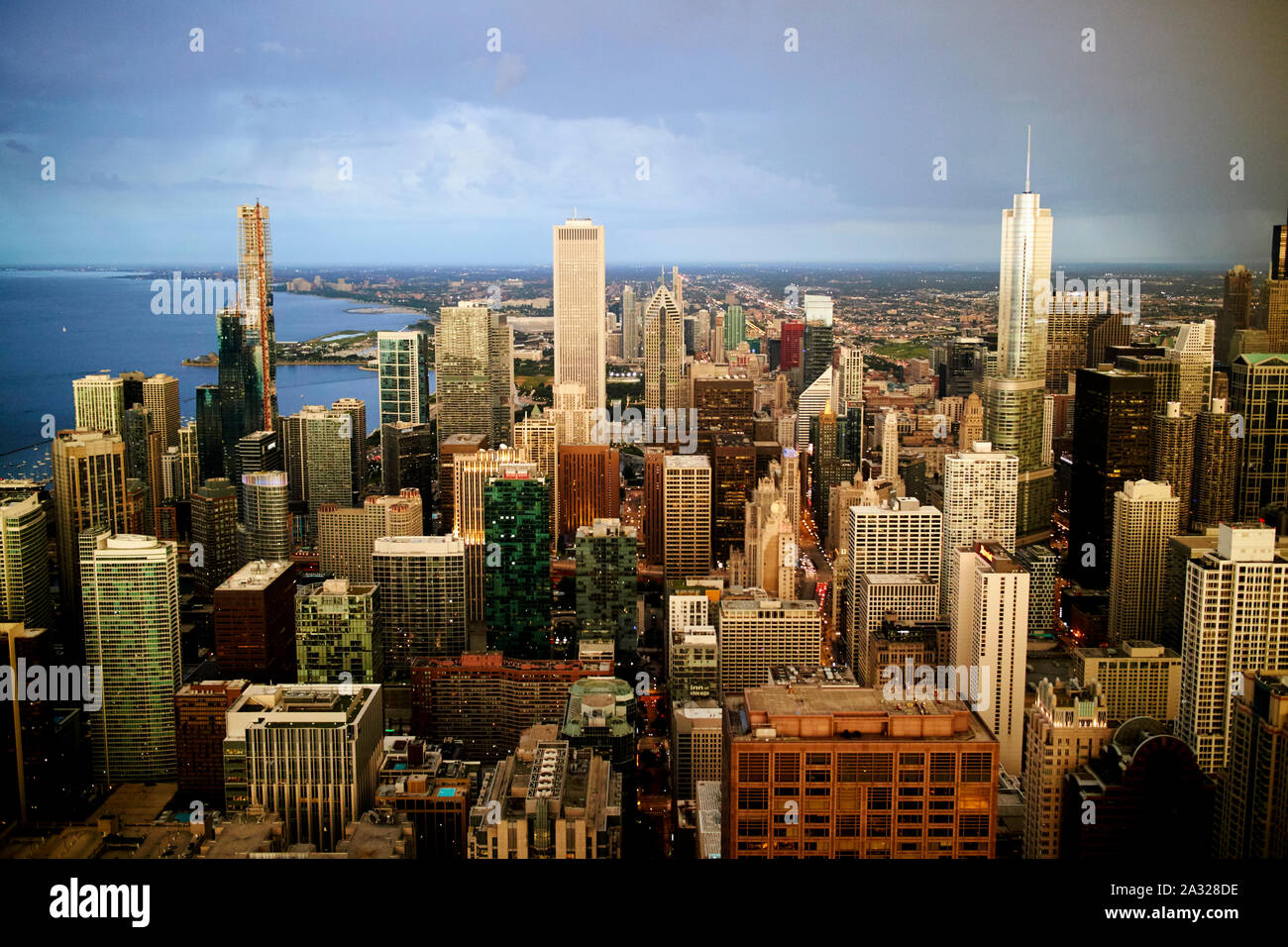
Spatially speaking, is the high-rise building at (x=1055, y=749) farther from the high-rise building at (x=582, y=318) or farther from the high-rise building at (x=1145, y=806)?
the high-rise building at (x=582, y=318)

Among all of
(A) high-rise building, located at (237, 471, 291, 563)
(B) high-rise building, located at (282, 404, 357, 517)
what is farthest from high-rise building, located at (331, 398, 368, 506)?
(A) high-rise building, located at (237, 471, 291, 563)

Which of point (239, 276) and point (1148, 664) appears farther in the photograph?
point (239, 276)

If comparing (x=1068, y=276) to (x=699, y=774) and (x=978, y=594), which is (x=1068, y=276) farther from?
(x=699, y=774)

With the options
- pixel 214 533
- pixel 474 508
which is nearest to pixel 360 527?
pixel 474 508

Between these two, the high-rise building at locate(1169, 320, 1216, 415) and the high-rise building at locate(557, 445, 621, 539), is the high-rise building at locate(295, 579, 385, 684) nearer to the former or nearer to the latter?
the high-rise building at locate(557, 445, 621, 539)

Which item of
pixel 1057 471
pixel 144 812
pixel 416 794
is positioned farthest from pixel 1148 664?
pixel 144 812

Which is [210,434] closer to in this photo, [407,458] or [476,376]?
[407,458]
